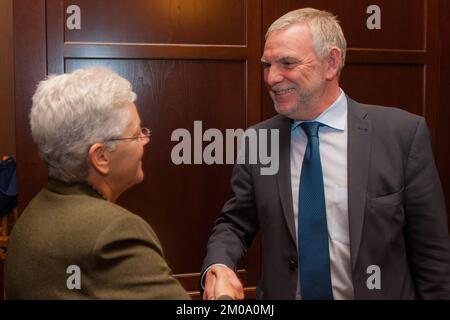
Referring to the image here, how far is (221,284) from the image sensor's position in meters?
1.36

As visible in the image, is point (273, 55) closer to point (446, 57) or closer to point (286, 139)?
point (286, 139)

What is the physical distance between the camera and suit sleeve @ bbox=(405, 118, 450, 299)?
59.1 inches

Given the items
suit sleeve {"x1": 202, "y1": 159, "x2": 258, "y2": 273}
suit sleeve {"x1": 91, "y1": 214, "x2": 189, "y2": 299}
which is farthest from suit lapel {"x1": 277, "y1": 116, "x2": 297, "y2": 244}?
suit sleeve {"x1": 91, "y1": 214, "x2": 189, "y2": 299}

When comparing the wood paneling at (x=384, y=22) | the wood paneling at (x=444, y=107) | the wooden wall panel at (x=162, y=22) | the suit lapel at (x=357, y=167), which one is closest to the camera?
the suit lapel at (x=357, y=167)

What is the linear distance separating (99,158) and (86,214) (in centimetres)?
16

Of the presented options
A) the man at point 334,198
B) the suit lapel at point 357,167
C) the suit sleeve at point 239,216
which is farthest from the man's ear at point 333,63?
the suit sleeve at point 239,216

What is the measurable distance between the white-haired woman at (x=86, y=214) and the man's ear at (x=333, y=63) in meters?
0.70

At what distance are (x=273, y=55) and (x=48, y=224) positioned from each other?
87 cm

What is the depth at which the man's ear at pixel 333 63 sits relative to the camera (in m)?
1.64

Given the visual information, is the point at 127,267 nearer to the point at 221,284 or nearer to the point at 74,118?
the point at 74,118

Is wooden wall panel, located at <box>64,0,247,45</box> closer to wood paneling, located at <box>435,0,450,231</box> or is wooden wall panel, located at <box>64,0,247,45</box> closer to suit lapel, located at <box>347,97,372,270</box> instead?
suit lapel, located at <box>347,97,372,270</box>

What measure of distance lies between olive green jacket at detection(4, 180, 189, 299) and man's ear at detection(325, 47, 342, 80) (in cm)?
86

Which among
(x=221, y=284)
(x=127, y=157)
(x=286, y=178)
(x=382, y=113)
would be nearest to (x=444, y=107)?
(x=382, y=113)

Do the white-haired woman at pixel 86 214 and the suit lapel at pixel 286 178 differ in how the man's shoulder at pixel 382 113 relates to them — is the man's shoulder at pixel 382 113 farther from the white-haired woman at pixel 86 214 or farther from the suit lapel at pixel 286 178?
the white-haired woman at pixel 86 214
